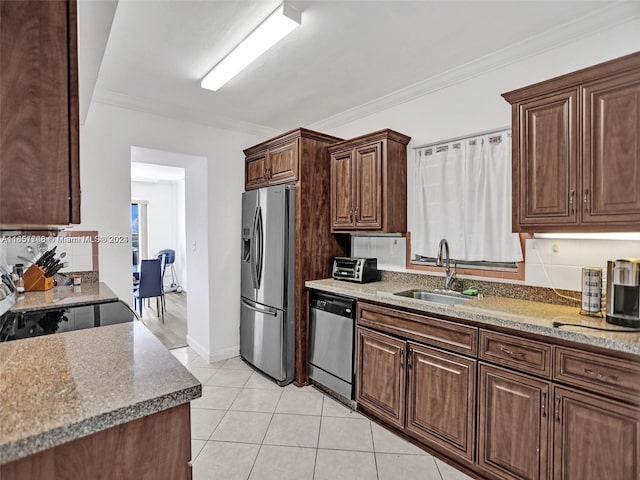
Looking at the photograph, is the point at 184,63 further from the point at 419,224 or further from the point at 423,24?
the point at 419,224

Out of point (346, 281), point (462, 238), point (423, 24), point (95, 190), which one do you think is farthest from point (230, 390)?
point (423, 24)

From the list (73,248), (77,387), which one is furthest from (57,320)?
(73,248)

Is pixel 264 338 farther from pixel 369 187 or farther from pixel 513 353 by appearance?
pixel 513 353

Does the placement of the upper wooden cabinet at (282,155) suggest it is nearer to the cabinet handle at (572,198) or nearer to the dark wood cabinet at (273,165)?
the dark wood cabinet at (273,165)

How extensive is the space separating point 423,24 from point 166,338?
4.35m

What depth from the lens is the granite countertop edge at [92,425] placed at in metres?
0.71

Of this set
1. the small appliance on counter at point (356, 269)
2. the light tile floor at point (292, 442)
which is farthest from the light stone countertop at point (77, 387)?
the small appliance on counter at point (356, 269)

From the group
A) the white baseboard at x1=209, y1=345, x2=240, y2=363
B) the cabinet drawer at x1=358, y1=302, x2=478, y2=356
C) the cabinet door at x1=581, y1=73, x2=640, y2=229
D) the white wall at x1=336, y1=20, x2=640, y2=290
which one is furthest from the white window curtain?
the white baseboard at x1=209, y1=345, x2=240, y2=363

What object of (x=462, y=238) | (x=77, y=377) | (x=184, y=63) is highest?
(x=184, y=63)

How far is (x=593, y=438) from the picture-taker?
1.47 meters

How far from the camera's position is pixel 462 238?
101 inches

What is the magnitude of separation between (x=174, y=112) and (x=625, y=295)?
367 centimetres

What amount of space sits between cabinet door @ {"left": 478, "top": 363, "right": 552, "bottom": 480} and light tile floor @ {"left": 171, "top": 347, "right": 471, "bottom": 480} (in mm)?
267

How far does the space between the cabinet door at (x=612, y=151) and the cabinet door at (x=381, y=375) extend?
1356 mm
